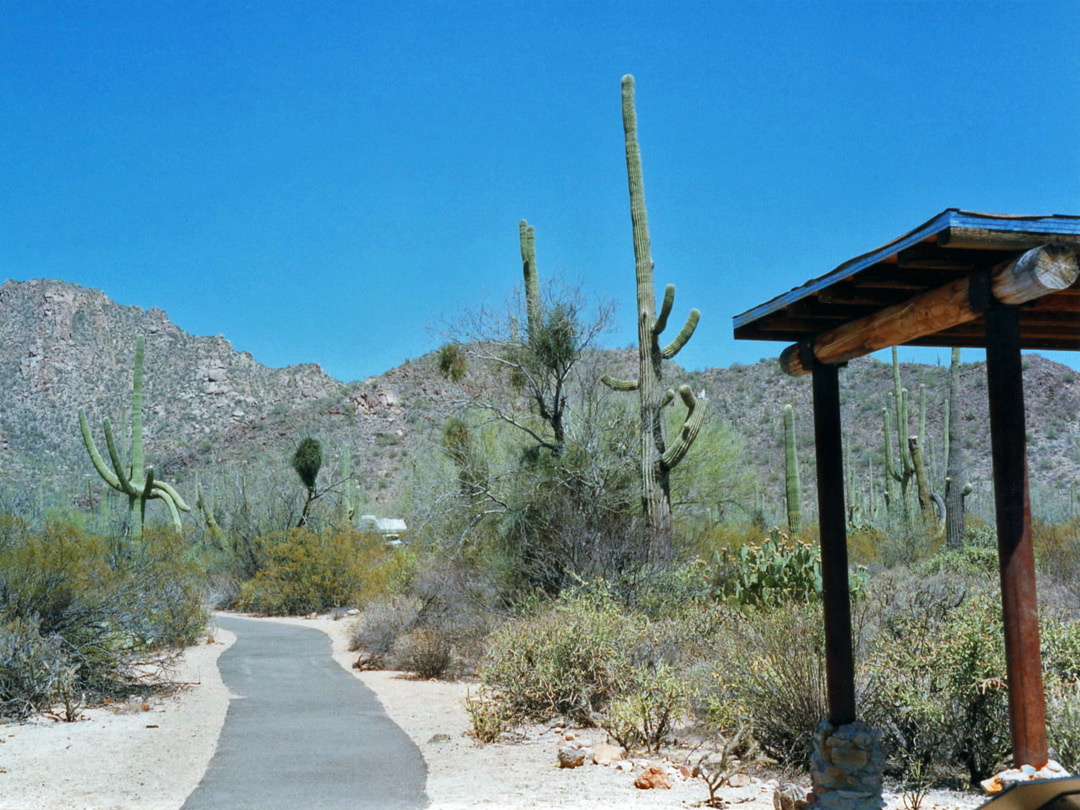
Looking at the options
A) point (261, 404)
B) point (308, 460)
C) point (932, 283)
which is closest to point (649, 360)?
point (932, 283)

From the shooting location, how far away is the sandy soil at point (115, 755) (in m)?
7.28

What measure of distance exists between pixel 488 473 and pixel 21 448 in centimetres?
4638

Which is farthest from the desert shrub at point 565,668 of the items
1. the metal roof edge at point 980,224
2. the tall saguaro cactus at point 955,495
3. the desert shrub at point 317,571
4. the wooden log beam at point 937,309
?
the desert shrub at point 317,571

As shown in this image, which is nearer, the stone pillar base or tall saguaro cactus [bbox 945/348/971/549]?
the stone pillar base

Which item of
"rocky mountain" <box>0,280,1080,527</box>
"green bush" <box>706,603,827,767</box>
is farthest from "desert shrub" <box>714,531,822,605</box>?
"rocky mountain" <box>0,280,1080,527</box>

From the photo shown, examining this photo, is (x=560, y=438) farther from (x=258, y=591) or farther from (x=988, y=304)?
(x=258, y=591)

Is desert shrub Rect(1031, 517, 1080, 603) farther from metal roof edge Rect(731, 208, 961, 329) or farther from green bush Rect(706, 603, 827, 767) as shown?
metal roof edge Rect(731, 208, 961, 329)

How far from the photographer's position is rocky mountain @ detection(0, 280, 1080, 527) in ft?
167

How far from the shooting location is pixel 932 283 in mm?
5766

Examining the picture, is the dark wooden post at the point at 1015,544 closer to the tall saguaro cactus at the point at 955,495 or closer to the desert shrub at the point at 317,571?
the tall saguaro cactus at the point at 955,495

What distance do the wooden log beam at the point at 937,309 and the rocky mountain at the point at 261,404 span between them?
120 ft

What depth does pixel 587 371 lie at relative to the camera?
17250 mm

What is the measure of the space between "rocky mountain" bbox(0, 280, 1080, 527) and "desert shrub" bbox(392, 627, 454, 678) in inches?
1174

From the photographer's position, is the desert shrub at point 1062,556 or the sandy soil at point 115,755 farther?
the desert shrub at point 1062,556
